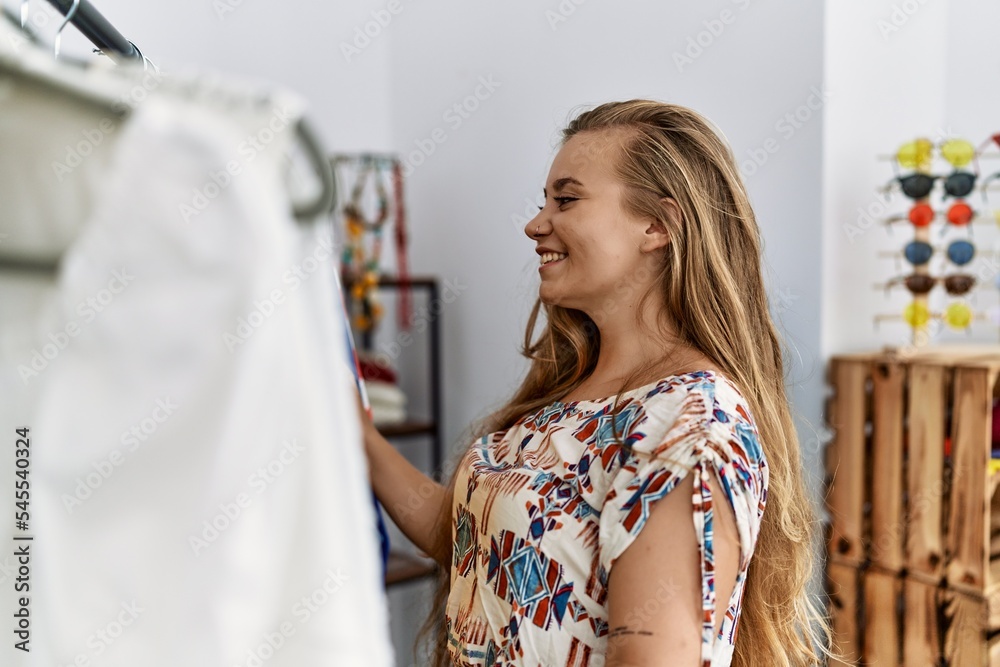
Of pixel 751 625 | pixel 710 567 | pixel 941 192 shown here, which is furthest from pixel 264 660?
pixel 941 192

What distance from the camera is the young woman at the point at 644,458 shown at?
3.09ft

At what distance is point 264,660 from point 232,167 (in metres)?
0.30

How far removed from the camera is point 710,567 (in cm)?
92

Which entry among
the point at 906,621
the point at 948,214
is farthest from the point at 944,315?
the point at 906,621

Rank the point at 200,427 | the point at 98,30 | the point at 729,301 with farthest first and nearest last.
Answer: the point at 729,301 → the point at 98,30 → the point at 200,427

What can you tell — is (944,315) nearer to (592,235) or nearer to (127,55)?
(592,235)

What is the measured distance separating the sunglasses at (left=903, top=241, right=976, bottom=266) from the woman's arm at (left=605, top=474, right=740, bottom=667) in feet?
3.09

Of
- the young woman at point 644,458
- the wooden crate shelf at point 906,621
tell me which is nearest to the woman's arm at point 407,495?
the young woman at point 644,458

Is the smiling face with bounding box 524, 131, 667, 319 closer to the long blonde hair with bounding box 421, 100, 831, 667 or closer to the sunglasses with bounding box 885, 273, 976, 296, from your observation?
the long blonde hair with bounding box 421, 100, 831, 667

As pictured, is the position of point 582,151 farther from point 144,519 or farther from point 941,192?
point 941,192

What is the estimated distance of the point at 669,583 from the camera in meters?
0.93

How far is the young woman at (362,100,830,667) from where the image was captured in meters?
0.94

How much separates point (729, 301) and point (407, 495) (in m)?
0.56

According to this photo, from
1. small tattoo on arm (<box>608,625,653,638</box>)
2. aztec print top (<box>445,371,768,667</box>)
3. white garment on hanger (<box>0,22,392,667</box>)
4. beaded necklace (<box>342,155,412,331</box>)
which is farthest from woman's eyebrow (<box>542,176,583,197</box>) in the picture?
beaded necklace (<box>342,155,412,331</box>)
